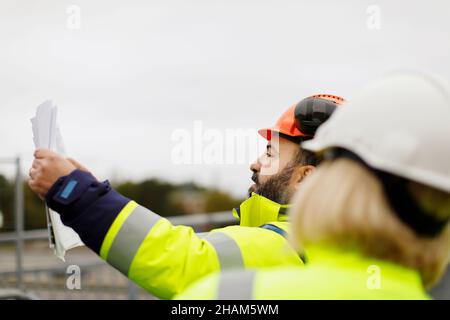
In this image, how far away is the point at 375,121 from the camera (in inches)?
52.3

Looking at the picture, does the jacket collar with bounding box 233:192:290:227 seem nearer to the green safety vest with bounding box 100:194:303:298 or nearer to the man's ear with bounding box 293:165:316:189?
the man's ear with bounding box 293:165:316:189

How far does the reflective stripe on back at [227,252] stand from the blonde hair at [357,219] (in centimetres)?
95

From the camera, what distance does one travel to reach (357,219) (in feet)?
4.14

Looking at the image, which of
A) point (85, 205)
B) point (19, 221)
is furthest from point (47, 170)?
point (19, 221)

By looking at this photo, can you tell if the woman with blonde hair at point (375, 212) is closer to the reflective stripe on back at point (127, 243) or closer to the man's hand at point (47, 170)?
the reflective stripe on back at point (127, 243)

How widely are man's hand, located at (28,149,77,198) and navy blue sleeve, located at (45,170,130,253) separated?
0.03 meters

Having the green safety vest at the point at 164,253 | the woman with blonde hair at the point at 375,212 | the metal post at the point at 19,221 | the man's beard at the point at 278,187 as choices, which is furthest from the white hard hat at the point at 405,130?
the metal post at the point at 19,221

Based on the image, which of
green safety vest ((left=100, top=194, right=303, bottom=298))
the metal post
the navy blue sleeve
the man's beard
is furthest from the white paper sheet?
→ the metal post

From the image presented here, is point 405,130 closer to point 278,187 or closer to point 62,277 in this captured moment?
point 278,187

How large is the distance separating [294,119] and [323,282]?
5.93 feet

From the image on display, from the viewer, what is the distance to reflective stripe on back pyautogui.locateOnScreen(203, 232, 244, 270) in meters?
2.27

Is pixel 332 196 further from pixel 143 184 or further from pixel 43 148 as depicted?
pixel 143 184
